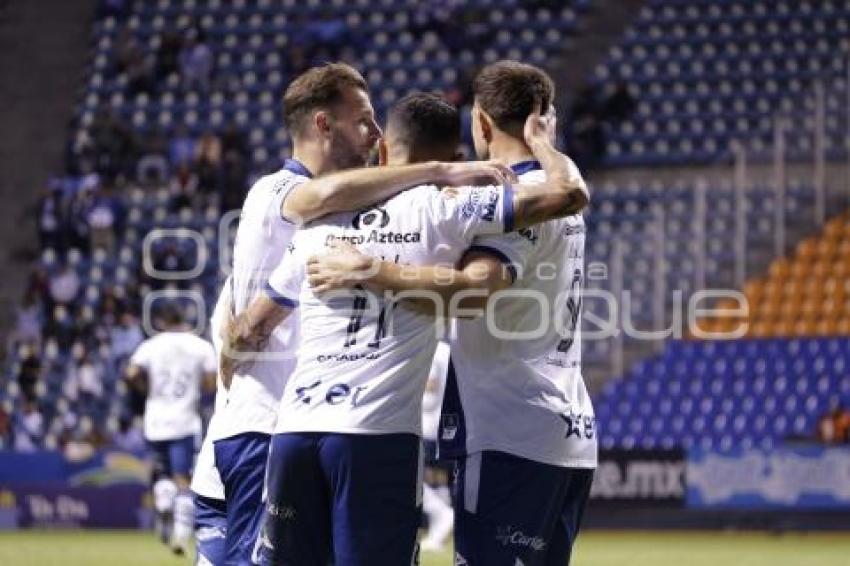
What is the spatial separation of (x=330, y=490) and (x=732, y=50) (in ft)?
75.6

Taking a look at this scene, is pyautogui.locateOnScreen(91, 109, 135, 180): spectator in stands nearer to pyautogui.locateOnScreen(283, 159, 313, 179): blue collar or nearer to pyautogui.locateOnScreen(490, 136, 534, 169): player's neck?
pyautogui.locateOnScreen(283, 159, 313, 179): blue collar

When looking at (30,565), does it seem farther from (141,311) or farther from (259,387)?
(141,311)

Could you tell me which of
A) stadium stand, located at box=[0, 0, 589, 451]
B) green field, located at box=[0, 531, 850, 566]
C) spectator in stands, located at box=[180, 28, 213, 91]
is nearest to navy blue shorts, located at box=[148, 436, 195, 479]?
green field, located at box=[0, 531, 850, 566]

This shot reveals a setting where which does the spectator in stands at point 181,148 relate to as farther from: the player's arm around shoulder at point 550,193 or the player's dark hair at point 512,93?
the player's arm around shoulder at point 550,193

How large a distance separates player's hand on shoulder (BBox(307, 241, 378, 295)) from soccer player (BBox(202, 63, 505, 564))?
19 cm

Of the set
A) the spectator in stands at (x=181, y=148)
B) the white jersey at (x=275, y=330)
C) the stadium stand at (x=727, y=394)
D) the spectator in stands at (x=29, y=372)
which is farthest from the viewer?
the spectator in stands at (x=181, y=148)

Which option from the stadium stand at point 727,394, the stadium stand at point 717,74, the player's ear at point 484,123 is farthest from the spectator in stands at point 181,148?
the player's ear at point 484,123

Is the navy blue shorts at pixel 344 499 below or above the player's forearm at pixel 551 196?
below

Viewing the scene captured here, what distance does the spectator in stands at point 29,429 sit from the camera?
944 inches

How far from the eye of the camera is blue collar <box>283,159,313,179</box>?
22.0 ft

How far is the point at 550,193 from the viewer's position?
6.08 metres

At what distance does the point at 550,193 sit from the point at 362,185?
64cm

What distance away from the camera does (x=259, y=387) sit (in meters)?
7.04

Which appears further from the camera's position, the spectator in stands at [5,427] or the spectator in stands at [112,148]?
the spectator in stands at [112,148]
